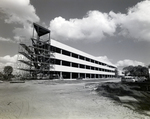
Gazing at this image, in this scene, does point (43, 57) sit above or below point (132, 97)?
above

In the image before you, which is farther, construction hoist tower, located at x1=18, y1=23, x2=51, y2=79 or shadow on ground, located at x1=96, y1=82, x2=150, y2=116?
construction hoist tower, located at x1=18, y1=23, x2=51, y2=79

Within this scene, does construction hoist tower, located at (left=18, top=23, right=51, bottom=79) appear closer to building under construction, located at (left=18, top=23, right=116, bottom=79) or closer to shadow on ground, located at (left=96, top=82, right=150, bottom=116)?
building under construction, located at (left=18, top=23, right=116, bottom=79)

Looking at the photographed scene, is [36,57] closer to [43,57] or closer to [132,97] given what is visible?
[43,57]

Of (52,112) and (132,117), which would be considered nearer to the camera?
(132,117)

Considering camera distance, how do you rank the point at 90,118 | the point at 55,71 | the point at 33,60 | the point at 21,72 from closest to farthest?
the point at 90,118 < the point at 21,72 < the point at 33,60 < the point at 55,71

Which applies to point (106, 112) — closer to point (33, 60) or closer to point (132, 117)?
point (132, 117)

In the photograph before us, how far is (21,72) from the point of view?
76.2ft

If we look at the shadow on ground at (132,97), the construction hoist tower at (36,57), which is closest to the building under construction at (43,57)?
the construction hoist tower at (36,57)

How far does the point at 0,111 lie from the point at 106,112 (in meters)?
3.89

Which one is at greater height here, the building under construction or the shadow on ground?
the building under construction

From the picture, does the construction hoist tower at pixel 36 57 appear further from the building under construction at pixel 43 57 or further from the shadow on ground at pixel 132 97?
the shadow on ground at pixel 132 97

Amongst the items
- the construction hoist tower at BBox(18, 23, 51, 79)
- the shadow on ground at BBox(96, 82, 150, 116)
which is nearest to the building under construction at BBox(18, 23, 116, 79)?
the construction hoist tower at BBox(18, 23, 51, 79)

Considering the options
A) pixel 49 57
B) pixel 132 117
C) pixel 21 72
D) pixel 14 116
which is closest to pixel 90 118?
pixel 132 117

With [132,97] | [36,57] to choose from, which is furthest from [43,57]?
[132,97]
